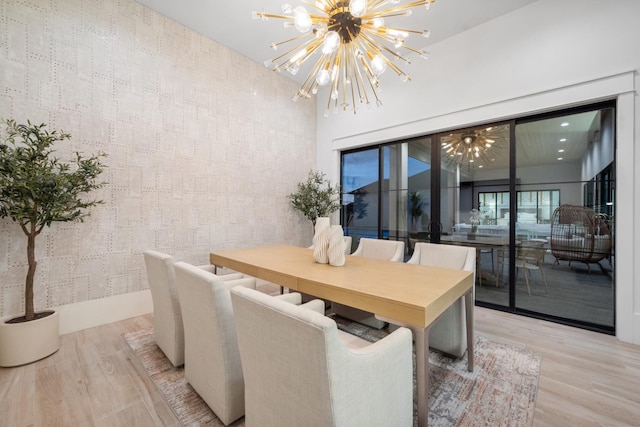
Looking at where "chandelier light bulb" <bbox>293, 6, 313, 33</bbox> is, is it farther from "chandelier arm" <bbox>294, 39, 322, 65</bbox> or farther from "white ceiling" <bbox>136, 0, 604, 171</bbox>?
"white ceiling" <bbox>136, 0, 604, 171</bbox>

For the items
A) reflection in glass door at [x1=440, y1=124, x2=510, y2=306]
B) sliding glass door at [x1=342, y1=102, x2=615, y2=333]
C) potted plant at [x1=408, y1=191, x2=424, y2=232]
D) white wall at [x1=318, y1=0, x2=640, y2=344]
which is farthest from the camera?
potted plant at [x1=408, y1=191, x2=424, y2=232]

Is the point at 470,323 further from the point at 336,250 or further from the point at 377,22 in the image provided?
the point at 377,22

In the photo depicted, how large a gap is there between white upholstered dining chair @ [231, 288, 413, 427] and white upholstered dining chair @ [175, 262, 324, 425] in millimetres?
259

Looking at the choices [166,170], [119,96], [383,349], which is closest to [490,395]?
[383,349]

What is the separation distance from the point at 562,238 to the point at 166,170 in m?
4.74

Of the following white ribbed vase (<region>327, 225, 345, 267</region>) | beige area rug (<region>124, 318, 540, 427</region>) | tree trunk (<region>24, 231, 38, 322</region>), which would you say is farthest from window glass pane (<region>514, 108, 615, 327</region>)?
tree trunk (<region>24, 231, 38, 322</region>)

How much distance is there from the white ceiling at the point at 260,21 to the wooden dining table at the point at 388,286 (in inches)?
117

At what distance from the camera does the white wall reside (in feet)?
7.93

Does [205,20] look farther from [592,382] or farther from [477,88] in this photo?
[592,382]

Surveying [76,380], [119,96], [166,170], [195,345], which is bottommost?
[76,380]

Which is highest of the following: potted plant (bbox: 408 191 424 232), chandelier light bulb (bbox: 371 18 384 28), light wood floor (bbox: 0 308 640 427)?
chandelier light bulb (bbox: 371 18 384 28)

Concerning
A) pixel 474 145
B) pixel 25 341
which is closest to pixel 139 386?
pixel 25 341

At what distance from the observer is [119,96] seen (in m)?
2.91

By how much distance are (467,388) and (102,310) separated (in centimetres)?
350
